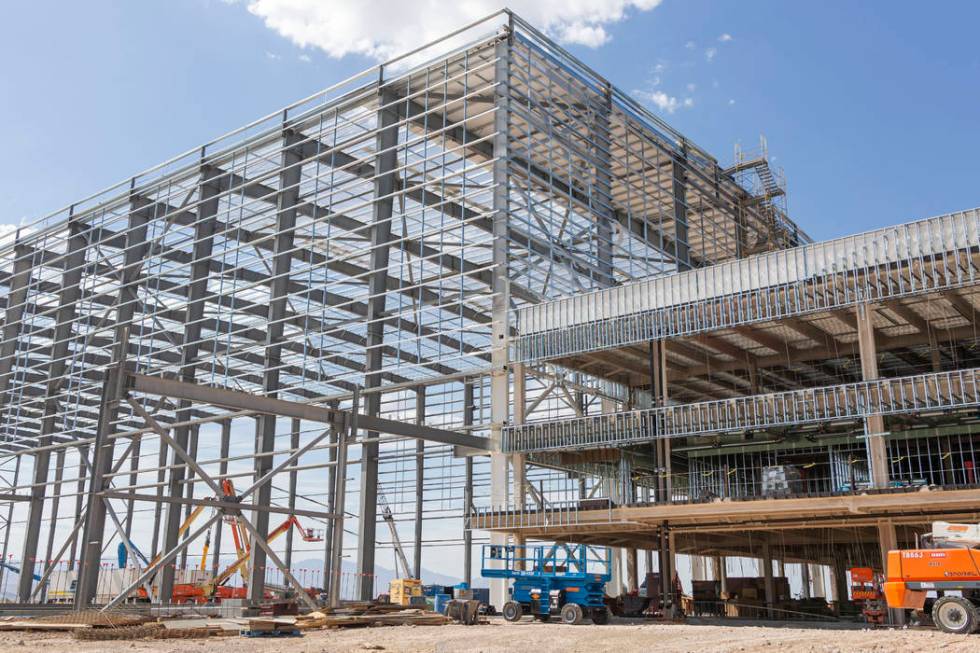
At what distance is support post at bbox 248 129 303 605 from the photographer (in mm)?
47219

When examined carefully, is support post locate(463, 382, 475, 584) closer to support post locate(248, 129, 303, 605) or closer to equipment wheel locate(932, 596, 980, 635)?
support post locate(248, 129, 303, 605)

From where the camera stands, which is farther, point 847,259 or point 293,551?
point 293,551

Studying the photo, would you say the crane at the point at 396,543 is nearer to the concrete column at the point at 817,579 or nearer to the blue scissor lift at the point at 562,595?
the concrete column at the point at 817,579

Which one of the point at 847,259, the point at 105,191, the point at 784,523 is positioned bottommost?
the point at 784,523

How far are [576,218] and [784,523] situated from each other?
81.7 ft

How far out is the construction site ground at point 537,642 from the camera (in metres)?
18.9

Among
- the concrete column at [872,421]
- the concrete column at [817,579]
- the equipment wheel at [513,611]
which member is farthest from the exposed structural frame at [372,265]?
the concrete column at [817,579]

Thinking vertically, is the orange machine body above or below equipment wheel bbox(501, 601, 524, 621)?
above

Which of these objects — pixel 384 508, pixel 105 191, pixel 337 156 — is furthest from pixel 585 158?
pixel 105 191

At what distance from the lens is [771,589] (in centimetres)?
4134

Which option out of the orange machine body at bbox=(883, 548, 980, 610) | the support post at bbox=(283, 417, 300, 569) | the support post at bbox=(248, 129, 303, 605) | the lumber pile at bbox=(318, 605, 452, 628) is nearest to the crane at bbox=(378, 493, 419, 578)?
the support post at bbox=(283, 417, 300, 569)

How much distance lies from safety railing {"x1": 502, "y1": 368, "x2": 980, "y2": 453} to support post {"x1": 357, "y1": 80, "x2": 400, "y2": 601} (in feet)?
29.3

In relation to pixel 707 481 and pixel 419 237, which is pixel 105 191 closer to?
pixel 419 237

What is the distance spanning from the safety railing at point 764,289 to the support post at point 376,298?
923 cm
